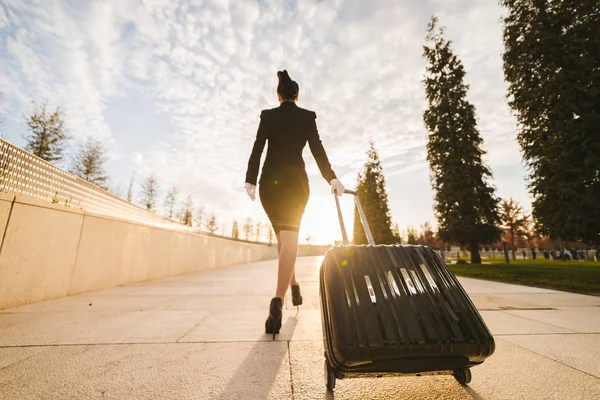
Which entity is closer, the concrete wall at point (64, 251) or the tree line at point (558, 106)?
the concrete wall at point (64, 251)

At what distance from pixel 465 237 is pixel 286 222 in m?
18.4

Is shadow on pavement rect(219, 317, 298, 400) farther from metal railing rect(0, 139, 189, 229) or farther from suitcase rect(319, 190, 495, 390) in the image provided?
metal railing rect(0, 139, 189, 229)

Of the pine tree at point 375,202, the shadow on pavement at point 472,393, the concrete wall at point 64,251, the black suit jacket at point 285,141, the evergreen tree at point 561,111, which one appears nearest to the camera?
the shadow on pavement at point 472,393

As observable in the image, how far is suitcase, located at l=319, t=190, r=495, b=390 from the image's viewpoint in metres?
1.00

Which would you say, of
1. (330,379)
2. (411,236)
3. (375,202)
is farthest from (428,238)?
(330,379)

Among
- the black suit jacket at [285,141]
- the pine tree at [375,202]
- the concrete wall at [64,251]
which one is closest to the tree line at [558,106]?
the black suit jacket at [285,141]

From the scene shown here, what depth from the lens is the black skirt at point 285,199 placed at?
2285mm

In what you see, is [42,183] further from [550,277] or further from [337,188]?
[550,277]

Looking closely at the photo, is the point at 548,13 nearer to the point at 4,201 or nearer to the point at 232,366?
the point at 232,366

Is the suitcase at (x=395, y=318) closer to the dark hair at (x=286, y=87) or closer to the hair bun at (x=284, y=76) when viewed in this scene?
the dark hair at (x=286, y=87)

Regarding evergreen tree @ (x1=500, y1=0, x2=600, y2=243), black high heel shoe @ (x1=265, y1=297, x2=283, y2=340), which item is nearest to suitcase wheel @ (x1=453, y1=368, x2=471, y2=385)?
black high heel shoe @ (x1=265, y1=297, x2=283, y2=340)

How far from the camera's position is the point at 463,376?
1235mm

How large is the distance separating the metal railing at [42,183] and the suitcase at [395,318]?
4089 mm

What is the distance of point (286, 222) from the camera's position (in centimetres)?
229
